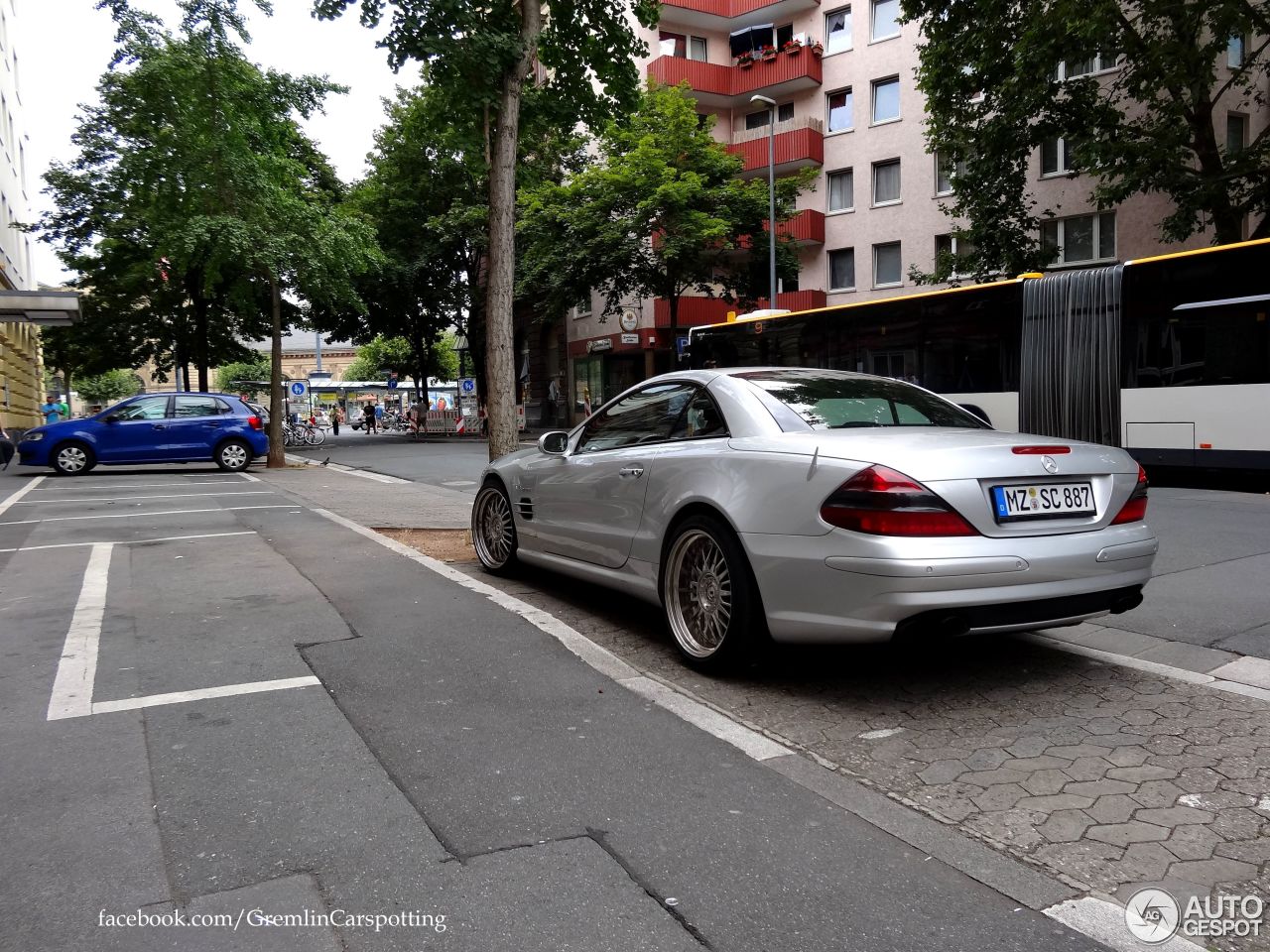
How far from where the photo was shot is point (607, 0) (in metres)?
9.30

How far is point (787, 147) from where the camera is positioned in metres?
34.1

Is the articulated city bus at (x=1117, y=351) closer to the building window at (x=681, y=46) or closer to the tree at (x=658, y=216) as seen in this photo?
the tree at (x=658, y=216)

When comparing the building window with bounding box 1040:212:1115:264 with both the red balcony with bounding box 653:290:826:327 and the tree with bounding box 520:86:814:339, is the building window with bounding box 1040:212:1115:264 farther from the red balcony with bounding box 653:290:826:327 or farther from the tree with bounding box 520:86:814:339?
the red balcony with bounding box 653:290:826:327

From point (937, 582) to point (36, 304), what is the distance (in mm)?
23811

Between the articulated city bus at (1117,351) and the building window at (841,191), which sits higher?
the building window at (841,191)

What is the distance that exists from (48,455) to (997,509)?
18.5m

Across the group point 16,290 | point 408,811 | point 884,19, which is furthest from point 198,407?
point 884,19

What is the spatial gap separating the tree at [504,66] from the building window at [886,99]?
996 inches

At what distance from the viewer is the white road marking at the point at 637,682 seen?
11.5 feet

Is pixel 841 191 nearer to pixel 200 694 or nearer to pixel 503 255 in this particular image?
pixel 503 255

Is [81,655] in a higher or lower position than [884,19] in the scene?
lower

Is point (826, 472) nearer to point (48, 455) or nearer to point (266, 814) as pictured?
point (266, 814)

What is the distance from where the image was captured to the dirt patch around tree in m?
7.86

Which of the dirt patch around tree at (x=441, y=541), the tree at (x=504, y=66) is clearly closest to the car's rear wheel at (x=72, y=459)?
the dirt patch around tree at (x=441, y=541)
